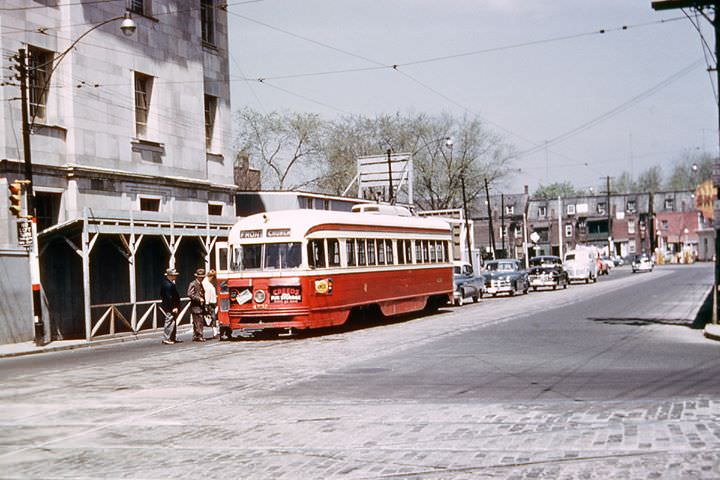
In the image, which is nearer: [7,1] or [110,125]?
[7,1]

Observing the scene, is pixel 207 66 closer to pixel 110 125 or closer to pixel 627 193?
pixel 110 125

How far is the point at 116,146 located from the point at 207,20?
8.59 meters

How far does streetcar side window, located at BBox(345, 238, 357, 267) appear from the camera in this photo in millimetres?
24809

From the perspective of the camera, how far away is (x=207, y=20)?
36750 millimetres

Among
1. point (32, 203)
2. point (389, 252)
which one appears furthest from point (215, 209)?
point (32, 203)

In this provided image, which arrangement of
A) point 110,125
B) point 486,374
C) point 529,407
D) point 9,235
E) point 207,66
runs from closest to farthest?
point 529,407 < point 486,374 < point 9,235 < point 110,125 < point 207,66

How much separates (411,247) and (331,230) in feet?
19.1

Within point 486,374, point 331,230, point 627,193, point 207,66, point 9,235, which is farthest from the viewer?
point 627,193

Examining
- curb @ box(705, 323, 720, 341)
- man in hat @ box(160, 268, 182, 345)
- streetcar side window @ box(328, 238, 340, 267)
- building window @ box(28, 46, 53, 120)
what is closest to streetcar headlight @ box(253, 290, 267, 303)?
streetcar side window @ box(328, 238, 340, 267)

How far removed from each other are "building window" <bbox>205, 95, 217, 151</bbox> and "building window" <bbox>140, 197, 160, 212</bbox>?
454 centimetres

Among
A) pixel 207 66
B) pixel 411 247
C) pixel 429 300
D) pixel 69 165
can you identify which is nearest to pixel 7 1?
→ pixel 69 165

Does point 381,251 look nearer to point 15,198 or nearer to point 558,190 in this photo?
point 15,198

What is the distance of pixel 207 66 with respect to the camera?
36.2 m

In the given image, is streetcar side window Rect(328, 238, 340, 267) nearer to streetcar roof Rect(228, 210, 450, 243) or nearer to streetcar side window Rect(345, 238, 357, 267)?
streetcar roof Rect(228, 210, 450, 243)
